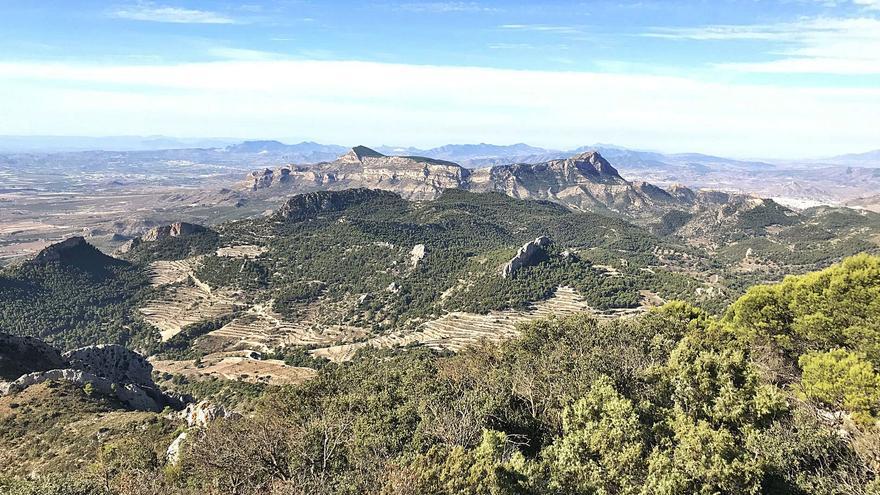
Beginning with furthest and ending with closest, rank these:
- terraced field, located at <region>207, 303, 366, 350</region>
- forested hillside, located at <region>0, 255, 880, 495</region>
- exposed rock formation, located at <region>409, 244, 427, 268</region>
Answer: exposed rock formation, located at <region>409, 244, 427, 268</region> < terraced field, located at <region>207, 303, 366, 350</region> < forested hillside, located at <region>0, 255, 880, 495</region>

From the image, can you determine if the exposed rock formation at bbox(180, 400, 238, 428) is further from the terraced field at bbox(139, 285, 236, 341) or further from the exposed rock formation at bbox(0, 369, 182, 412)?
the terraced field at bbox(139, 285, 236, 341)

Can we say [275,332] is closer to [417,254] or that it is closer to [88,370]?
[88,370]

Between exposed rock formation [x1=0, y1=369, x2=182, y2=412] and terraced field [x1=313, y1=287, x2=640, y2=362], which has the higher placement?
exposed rock formation [x1=0, y1=369, x2=182, y2=412]

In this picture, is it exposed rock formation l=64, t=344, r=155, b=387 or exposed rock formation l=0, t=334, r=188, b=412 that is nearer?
exposed rock formation l=0, t=334, r=188, b=412

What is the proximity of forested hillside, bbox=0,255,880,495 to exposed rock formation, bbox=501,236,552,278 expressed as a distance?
104 m

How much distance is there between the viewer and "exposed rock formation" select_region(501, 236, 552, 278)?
6280 inches

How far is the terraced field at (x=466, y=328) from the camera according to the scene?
126 metres

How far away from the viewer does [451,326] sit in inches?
5477

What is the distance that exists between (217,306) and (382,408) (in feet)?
464

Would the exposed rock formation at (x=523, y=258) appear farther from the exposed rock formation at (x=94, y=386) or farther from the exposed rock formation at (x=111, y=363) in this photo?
the exposed rock formation at (x=94, y=386)

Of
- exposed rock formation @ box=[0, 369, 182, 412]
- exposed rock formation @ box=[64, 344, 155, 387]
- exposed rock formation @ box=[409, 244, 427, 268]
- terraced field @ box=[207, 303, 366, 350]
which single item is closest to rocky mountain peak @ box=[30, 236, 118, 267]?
terraced field @ box=[207, 303, 366, 350]

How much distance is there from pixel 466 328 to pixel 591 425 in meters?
105

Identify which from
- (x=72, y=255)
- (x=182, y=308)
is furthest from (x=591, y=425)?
(x=72, y=255)

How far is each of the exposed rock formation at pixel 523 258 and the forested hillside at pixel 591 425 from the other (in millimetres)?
104420
